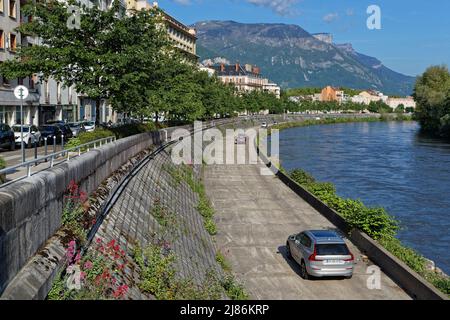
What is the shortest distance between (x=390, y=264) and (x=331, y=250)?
2903 mm

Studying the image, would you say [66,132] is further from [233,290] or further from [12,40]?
[233,290]

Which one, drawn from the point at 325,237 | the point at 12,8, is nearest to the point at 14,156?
the point at 325,237

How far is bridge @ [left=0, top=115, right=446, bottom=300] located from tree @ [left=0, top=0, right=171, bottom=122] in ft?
12.6

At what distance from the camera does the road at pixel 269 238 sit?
18172 mm

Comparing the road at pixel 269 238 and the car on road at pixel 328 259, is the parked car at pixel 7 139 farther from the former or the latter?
the car on road at pixel 328 259

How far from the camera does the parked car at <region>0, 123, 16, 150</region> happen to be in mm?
31422

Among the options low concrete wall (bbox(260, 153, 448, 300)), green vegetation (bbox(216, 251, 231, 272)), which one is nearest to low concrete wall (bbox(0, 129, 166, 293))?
green vegetation (bbox(216, 251, 231, 272))

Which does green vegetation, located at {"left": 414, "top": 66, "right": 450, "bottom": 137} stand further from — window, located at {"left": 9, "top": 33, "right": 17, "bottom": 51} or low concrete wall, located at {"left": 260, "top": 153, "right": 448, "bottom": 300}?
low concrete wall, located at {"left": 260, "top": 153, "right": 448, "bottom": 300}

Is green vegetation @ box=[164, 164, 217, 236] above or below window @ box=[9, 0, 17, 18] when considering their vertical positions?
below

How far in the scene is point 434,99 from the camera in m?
121

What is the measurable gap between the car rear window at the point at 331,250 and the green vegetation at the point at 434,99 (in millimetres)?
92207

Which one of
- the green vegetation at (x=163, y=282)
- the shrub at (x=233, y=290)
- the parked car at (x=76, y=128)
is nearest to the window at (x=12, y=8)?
the parked car at (x=76, y=128)
